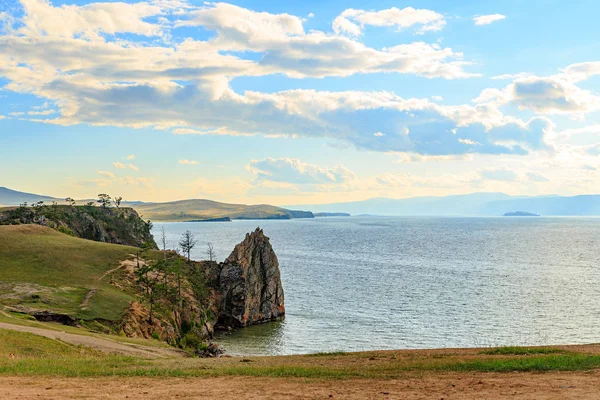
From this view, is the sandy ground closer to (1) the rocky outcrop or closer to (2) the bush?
(2) the bush

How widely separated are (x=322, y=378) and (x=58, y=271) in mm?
70253

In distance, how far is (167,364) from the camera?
3259 cm

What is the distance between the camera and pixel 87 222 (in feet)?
533

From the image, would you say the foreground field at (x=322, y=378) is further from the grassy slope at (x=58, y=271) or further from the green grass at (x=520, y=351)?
the grassy slope at (x=58, y=271)

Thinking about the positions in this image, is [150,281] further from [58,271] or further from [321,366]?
[321,366]

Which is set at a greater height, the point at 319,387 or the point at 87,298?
the point at 319,387

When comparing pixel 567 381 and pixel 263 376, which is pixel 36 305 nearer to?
pixel 263 376

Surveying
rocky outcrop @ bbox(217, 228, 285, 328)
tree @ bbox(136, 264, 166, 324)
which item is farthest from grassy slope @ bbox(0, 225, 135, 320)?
rocky outcrop @ bbox(217, 228, 285, 328)

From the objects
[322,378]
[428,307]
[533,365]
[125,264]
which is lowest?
[428,307]

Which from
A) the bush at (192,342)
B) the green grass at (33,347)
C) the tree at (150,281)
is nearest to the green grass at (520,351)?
the green grass at (33,347)

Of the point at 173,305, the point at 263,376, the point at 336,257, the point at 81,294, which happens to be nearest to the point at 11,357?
the point at 263,376

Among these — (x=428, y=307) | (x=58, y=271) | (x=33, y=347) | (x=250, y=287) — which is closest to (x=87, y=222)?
(x=58, y=271)

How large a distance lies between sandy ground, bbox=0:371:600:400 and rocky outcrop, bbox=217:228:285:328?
69.0m

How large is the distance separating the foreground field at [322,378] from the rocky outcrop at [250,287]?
6086cm
